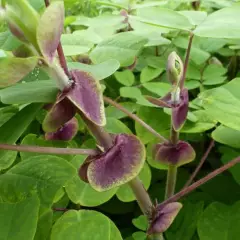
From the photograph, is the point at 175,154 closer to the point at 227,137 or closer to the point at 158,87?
the point at 227,137

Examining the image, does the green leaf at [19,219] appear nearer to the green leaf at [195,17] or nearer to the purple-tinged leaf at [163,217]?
the purple-tinged leaf at [163,217]

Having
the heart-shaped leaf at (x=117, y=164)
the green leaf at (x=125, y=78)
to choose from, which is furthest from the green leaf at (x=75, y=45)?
the heart-shaped leaf at (x=117, y=164)

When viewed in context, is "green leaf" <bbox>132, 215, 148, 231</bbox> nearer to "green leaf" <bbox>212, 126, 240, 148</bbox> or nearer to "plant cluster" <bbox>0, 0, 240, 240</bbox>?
"plant cluster" <bbox>0, 0, 240, 240</bbox>

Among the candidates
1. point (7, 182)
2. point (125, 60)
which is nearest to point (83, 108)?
point (7, 182)

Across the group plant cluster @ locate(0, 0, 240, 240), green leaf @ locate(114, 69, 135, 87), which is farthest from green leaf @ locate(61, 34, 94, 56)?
green leaf @ locate(114, 69, 135, 87)

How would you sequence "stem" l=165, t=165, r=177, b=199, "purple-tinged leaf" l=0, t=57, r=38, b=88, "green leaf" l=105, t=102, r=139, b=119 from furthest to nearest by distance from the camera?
1. "green leaf" l=105, t=102, r=139, b=119
2. "stem" l=165, t=165, r=177, b=199
3. "purple-tinged leaf" l=0, t=57, r=38, b=88

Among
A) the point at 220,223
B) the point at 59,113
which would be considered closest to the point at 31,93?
the point at 59,113
